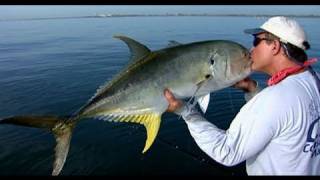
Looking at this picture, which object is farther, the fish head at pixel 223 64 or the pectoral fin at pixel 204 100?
the pectoral fin at pixel 204 100

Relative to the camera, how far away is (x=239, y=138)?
120 inches

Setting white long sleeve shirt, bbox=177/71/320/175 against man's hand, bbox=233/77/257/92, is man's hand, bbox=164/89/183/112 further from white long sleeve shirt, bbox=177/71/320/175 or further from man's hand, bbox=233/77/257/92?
man's hand, bbox=233/77/257/92

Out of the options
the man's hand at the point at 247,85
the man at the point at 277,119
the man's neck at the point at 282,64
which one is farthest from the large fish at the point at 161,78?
the man's hand at the point at 247,85

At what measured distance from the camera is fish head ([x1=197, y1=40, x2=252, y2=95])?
11.1ft

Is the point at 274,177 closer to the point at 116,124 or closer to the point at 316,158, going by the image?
the point at 316,158

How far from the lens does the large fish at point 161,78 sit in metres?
3.38

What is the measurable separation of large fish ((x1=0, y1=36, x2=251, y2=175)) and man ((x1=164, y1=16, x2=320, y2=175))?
135 mm

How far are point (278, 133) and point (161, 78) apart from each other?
3.51 feet

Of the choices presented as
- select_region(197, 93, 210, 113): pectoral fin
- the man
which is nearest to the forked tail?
the man

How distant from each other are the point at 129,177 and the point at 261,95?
152 inches

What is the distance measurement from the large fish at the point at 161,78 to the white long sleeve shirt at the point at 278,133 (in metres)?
0.42

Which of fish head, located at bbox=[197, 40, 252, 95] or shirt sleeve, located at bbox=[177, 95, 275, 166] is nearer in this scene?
shirt sleeve, located at bbox=[177, 95, 275, 166]

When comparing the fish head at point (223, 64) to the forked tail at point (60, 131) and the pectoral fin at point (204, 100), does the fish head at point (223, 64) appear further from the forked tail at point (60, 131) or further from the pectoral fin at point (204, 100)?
the forked tail at point (60, 131)

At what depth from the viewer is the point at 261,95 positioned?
304 cm
